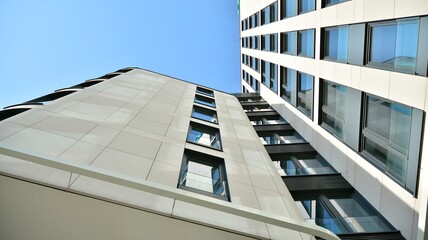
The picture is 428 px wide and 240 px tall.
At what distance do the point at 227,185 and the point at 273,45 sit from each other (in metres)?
20.3

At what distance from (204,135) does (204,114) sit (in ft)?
14.3

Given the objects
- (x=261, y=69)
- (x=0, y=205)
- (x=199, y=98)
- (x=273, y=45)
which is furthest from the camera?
(x=261, y=69)

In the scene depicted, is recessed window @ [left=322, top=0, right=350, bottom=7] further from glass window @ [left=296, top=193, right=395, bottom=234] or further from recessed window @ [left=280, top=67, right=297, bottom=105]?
glass window @ [left=296, top=193, right=395, bottom=234]

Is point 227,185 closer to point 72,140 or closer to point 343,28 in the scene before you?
point 72,140

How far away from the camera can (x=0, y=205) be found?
6.22 m

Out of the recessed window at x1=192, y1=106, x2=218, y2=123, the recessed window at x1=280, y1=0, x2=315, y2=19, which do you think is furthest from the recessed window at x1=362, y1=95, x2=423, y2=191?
the recessed window at x1=192, y1=106, x2=218, y2=123

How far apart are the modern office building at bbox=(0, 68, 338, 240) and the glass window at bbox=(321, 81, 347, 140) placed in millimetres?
3907

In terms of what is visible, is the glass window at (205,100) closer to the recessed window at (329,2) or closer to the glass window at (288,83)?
the glass window at (288,83)

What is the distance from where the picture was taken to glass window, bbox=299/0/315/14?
18609mm

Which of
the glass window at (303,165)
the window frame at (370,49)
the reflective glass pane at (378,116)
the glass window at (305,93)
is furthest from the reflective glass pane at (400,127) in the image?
the glass window at (305,93)

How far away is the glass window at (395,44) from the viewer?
10.0 m

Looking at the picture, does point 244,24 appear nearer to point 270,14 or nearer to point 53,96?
point 270,14

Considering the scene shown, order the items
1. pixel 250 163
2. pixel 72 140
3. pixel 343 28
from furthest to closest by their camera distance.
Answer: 1. pixel 343 28
2. pixel 250 163
3. pixel 72 140

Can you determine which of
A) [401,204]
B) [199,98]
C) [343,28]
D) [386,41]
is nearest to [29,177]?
[401,204]
